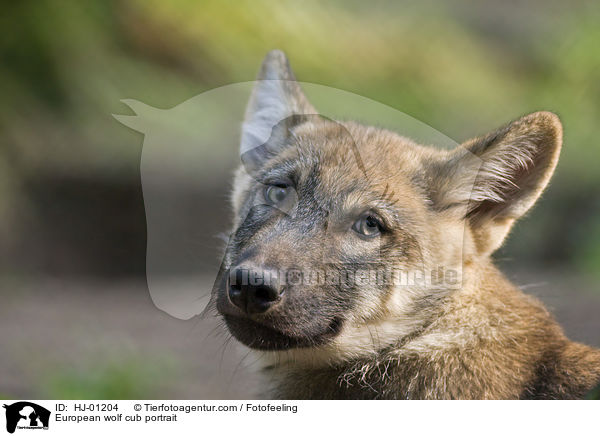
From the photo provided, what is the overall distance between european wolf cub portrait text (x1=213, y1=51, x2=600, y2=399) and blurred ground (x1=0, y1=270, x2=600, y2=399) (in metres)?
0.96

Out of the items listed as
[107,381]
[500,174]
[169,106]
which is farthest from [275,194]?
[107,381]

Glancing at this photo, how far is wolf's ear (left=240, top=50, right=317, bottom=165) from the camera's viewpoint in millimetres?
3953

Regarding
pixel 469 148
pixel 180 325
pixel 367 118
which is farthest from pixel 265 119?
pixel 180 325

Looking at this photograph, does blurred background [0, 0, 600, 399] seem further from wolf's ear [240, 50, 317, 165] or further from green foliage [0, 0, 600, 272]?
wolf's ear [240, 50, 317, 165]

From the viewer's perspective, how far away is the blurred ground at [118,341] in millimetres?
4605

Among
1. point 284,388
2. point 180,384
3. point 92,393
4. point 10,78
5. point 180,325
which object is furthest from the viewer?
point 180,325

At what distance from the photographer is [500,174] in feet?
11.1

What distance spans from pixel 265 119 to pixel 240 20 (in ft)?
Answer: 2.49

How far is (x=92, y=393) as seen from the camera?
4324 mm

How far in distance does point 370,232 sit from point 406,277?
29 centimetres
